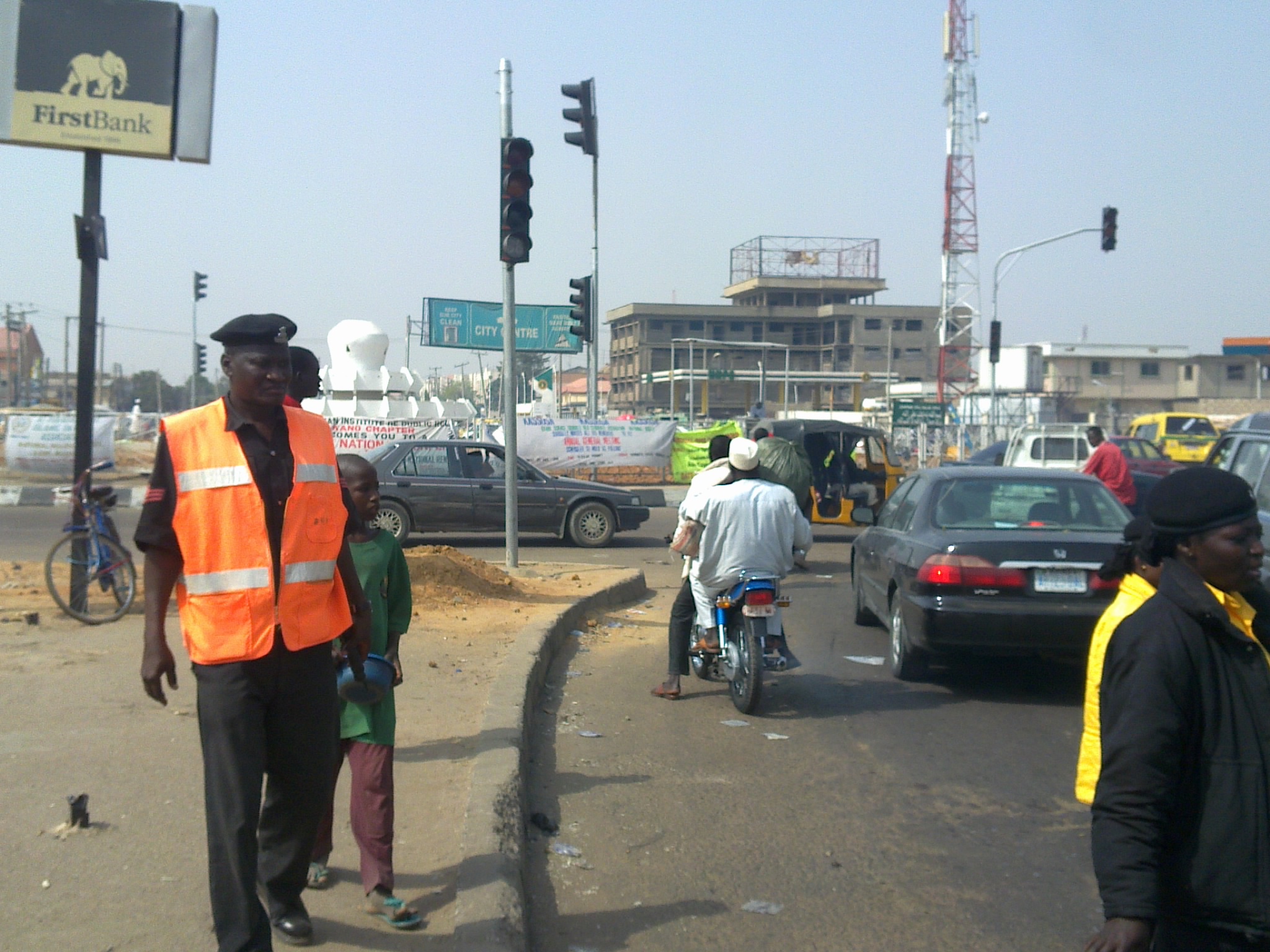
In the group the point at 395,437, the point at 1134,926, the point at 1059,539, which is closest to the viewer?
the point at 1134,926

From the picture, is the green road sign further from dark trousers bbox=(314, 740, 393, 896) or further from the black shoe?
the black shoe

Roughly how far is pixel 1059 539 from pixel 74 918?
231 inches

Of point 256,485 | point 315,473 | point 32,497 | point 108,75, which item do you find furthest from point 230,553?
point 32,497

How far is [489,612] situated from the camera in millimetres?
10086

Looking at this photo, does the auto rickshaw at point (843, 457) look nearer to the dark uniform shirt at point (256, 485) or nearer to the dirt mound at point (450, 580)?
the dirt mound at point (450, 580)

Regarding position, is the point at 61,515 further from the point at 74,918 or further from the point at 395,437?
the point at 74,918

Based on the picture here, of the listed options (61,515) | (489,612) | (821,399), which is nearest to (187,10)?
(489,612)

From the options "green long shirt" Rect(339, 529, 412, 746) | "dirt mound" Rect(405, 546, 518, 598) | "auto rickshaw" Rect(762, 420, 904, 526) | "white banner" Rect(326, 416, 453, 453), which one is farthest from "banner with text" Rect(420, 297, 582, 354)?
"green long shirt" Rect(339, 529, 412, 746)

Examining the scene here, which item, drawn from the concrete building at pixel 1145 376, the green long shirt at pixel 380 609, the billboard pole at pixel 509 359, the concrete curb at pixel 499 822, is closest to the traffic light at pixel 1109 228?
the billboard pole at pixel 509 359

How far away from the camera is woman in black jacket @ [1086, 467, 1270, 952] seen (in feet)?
7.51

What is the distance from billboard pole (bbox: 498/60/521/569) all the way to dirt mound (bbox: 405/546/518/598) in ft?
3.80

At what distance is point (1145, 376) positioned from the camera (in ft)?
237

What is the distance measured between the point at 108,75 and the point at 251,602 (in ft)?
22.6

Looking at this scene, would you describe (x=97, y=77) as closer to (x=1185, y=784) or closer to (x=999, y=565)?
(x=999, y=565)
